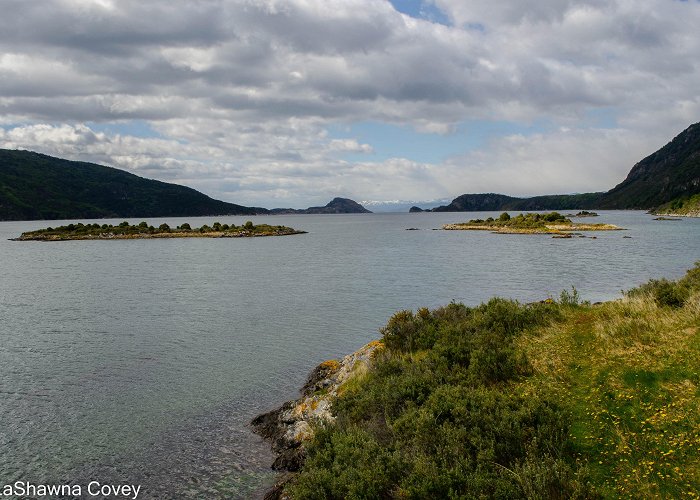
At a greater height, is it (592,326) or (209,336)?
(592,326)

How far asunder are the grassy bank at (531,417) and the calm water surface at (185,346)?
4708 millimetres

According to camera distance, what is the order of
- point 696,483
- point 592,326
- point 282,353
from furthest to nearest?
point 282,353 → point 592,326 → point 696,483

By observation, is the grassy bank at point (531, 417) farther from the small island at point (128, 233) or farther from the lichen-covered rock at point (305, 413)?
the small island at point (128, 233)

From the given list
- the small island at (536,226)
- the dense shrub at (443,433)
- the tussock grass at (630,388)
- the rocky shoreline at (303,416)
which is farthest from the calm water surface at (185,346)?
the small island at (536,226)

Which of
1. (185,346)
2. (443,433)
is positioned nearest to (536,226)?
(185,346)

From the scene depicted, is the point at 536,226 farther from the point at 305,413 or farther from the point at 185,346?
the point at 305,413

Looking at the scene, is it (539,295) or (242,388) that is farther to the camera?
(539,295)

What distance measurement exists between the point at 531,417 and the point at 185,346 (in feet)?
76.6

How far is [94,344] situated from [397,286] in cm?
3145

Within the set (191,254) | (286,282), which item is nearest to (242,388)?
(286,282)

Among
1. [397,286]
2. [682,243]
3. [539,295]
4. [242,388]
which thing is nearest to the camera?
[242,388]

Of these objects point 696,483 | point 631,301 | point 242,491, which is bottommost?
point 242,491

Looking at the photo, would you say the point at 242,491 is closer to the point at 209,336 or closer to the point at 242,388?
the point at 242,388

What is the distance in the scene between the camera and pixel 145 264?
80.8m
